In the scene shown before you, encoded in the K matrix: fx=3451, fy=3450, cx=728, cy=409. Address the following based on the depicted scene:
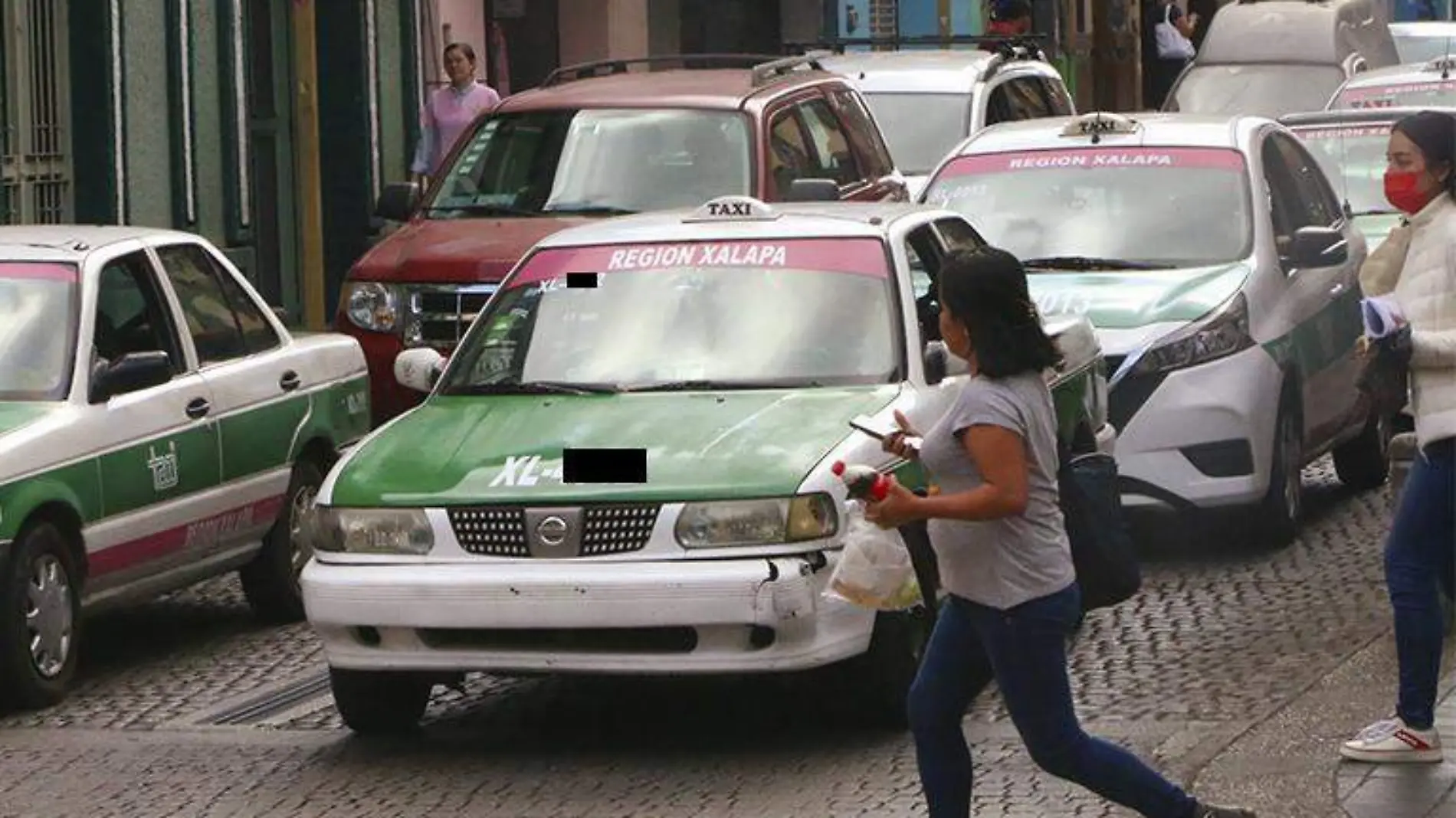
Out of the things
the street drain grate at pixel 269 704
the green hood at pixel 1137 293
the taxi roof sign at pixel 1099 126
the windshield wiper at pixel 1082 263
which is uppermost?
the taxi roof sign at pixel 1099 126

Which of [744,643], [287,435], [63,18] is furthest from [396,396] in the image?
[744,643]

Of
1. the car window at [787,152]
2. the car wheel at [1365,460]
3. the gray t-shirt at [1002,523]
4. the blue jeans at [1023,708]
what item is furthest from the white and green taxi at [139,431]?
the car wheel at [1365,460]

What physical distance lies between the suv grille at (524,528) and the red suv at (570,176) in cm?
597

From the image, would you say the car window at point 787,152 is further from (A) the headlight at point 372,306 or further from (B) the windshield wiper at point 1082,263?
(B) the windshield wiper at point 1082,263

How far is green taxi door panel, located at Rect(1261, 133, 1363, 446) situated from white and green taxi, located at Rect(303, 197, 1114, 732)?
110 inches

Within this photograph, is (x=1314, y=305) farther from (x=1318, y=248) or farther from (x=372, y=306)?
(x=372, y=306)

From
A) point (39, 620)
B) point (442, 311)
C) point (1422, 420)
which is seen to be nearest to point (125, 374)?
point (39, 620)

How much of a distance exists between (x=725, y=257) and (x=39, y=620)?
249 cm

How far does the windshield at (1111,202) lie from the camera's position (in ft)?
46.8

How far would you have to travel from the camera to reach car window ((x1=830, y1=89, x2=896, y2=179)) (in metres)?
18.0

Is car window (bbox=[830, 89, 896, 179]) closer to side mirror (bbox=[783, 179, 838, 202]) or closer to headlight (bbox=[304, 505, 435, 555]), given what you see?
side mirror (bbox=[783, 179, 838, 202])

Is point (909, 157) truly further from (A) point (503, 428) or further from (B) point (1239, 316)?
(A) point (503, 428)

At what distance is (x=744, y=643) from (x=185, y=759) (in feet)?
5.76

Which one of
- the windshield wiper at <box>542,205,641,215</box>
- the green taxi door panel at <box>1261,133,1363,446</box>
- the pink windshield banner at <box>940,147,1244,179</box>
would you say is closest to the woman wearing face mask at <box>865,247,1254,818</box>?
the green taxi door panel at <box>1261,133,1363,446</box>
